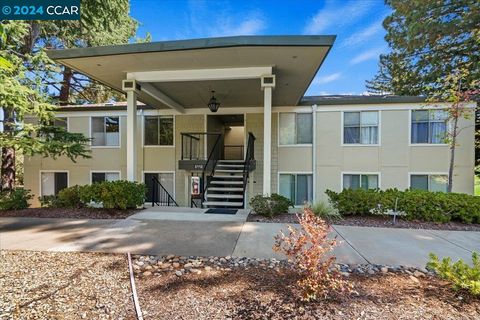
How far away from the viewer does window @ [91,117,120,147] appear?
1110 cm

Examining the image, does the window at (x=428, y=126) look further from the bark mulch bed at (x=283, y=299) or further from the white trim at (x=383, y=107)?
the bark mulch bed at (x=283, y=299)

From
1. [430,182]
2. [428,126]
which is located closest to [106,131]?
[428,126]

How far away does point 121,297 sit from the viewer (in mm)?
2633

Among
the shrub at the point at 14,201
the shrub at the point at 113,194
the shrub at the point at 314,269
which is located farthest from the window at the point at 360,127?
the shrub at the point at 14,201

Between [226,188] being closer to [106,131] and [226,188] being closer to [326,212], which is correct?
[326,212]

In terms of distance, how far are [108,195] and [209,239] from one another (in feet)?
11.0

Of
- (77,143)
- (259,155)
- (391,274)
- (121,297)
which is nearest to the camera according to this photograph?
(121,297)

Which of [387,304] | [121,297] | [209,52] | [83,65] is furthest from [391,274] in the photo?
[83,65]

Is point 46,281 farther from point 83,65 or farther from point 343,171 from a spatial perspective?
point 343,171

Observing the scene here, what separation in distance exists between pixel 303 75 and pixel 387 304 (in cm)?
567

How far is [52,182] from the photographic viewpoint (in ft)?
37.0

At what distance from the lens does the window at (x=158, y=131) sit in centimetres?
1110

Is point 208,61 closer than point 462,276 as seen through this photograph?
No

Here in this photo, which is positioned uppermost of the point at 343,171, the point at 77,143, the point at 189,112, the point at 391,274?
the point at 189,112
